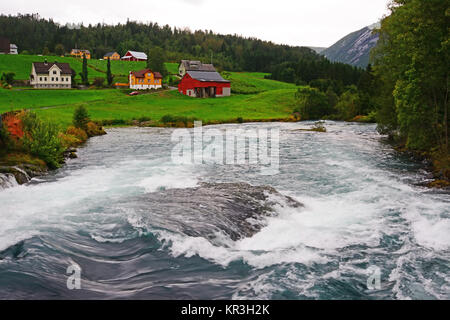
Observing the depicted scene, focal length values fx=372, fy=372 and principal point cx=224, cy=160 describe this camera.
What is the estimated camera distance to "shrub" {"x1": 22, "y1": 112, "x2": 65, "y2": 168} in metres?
23.4

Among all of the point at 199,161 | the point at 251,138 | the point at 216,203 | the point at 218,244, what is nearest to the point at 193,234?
the point at 218,244

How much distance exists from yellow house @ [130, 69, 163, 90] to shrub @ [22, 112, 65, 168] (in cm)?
7453

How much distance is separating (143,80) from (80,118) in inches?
2352

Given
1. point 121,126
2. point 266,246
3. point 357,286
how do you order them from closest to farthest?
point 357,286
point 266,246
point 121,126

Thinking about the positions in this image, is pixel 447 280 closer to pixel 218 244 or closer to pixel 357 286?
pixel 357 286

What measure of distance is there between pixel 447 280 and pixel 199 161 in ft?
63.2

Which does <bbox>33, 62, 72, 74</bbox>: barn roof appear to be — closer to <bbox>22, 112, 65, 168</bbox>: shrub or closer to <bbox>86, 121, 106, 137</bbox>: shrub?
<bbox>86, 121, 106, 137</bbox>: shrub

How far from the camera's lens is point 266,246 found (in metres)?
11.8

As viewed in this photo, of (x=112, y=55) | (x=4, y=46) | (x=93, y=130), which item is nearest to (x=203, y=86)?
(x=93, y=130)

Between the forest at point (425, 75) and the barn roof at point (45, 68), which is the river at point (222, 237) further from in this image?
the barn roof at point (45, 68)

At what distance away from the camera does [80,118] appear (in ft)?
137

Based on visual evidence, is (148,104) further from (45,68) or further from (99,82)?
(45,68)
